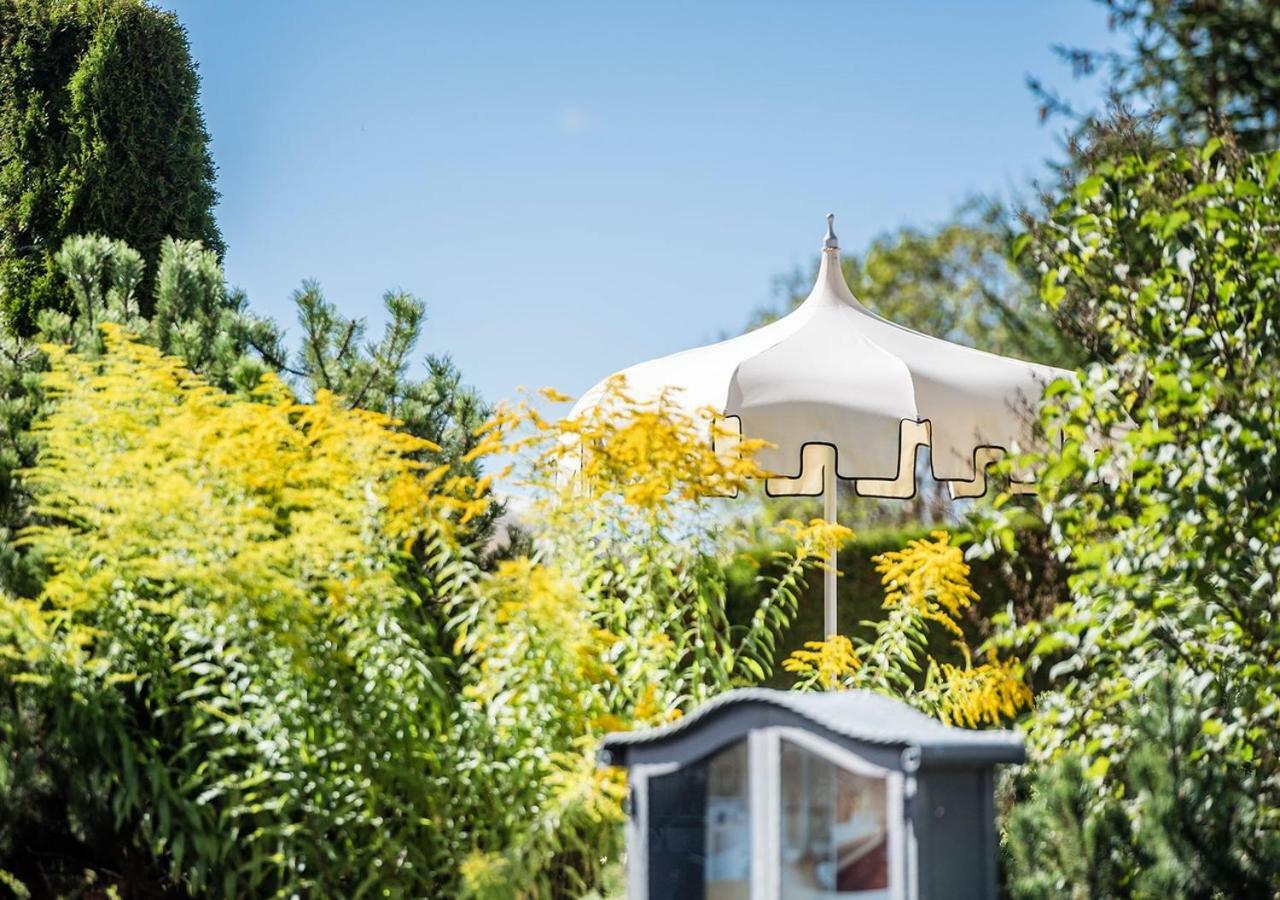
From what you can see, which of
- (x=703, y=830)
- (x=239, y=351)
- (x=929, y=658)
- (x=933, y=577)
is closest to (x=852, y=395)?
(x=933, y=577)

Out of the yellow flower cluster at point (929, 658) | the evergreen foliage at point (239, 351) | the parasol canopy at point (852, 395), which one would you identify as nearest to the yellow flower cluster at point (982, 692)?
the yellow flower cluster at point (929, 658)

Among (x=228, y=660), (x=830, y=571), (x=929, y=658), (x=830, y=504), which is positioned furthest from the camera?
(x=830, y=504)

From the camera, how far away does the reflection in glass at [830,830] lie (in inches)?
128

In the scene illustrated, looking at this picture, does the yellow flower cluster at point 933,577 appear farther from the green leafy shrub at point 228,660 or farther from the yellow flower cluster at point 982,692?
the green leafy shrub at point 228,660

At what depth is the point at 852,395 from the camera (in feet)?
19.1

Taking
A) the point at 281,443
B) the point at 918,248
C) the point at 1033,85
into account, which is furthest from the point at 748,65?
the point at 918,248

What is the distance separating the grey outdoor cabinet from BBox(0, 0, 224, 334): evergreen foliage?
6.01 metres

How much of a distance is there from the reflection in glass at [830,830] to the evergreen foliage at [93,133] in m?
6.33

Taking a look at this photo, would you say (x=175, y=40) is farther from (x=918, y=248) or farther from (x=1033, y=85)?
(x=918, y=248)

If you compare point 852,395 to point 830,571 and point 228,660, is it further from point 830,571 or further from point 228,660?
point 228,660

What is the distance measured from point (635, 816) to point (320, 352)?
8.51 ft

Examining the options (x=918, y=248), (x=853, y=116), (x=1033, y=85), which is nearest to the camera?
(x=1033, y=85)

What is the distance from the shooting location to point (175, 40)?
8.91 m

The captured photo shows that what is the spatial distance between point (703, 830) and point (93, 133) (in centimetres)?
669
